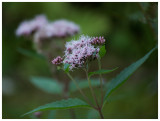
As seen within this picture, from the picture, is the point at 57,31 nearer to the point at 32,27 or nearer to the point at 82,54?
the point at 32,27

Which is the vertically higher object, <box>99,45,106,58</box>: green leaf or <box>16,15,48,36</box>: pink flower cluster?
<box>16,15,48,36</box>: pink flower cluster

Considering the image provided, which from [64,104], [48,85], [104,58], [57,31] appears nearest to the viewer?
[64,104]

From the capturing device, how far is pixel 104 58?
1.85 meters

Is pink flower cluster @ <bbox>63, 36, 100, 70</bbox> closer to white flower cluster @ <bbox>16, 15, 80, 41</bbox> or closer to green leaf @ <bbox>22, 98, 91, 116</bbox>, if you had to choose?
green leaf @ <bbox>22, 98, 91, 116</bbox>

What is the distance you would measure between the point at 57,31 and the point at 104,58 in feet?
2.05

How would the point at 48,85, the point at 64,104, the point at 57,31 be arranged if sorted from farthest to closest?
the point at 48,85 → the point at 57,31 → the point at 64,104

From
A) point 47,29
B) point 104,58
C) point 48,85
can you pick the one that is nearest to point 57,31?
point 47,29

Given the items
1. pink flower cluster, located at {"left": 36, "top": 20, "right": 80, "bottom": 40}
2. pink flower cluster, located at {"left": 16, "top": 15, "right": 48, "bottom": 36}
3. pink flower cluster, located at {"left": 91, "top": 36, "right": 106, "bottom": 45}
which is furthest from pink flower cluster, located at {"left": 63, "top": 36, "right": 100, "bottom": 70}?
pink flower cluster, located at {"left": 16, "top": 15, "right": 48, "bottom": 36}

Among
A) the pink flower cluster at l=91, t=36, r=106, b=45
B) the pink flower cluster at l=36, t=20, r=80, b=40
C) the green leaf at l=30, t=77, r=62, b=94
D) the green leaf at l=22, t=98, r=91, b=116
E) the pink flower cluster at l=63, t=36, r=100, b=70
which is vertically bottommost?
the green leaf at l=30, t=77, r=62, b=94

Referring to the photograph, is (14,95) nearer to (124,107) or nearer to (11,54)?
(11,54)

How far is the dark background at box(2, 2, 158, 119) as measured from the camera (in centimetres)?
157

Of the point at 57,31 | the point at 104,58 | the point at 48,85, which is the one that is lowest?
the point at 48,85

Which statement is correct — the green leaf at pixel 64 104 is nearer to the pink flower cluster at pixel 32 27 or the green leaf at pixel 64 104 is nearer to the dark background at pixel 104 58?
the dark background at pixel 104 58

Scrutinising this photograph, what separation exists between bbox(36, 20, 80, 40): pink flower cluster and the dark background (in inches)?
10.4
